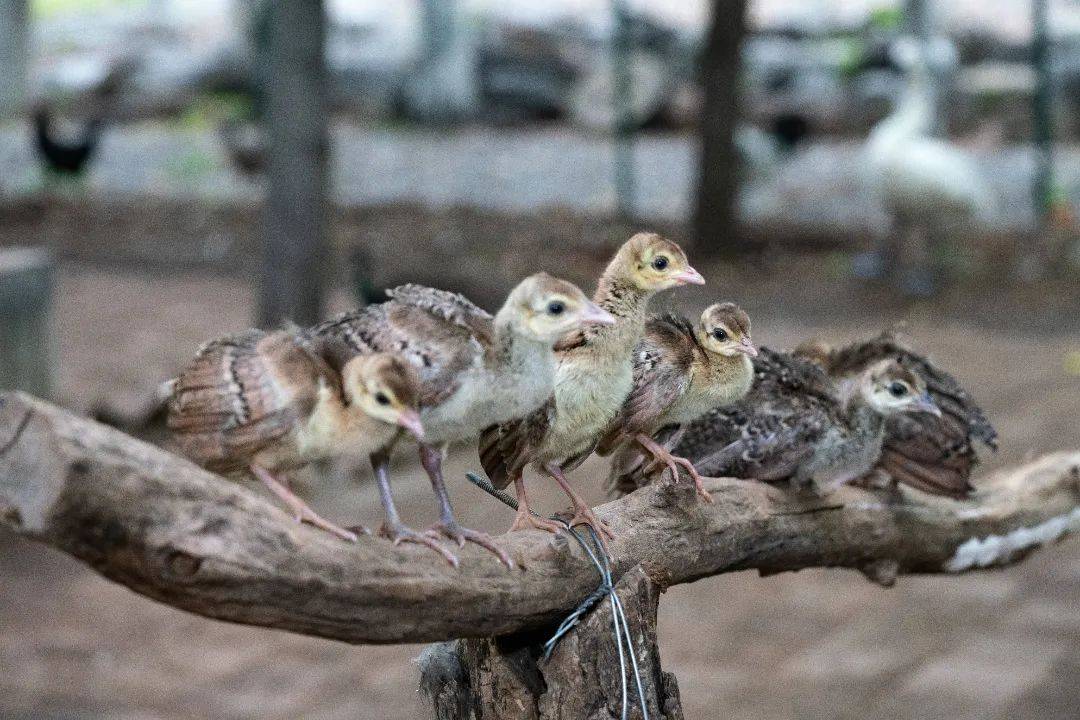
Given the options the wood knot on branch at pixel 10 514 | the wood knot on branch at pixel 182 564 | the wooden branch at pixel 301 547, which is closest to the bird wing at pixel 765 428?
the wooden branch at pixel 301 547

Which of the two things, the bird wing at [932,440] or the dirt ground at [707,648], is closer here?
the bird wing at [932,440]

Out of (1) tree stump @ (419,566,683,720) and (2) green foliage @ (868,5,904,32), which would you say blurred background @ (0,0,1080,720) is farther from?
(1) tree stump @ (419,566,683,720)

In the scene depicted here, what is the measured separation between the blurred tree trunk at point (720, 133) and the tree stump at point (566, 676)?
882cm

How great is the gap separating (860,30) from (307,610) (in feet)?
65.1

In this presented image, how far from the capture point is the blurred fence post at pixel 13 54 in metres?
19.2

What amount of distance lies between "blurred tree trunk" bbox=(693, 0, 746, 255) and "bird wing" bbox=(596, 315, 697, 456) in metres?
8.44

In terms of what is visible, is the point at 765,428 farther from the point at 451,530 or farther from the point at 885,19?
the point at 885,19

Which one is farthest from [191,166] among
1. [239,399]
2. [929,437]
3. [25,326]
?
[239,399]

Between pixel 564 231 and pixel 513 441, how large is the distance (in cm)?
945

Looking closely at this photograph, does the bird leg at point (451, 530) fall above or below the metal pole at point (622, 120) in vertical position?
above

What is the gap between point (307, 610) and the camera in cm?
253

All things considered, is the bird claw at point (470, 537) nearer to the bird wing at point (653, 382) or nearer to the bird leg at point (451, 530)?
the bird leg at point (451, 530)

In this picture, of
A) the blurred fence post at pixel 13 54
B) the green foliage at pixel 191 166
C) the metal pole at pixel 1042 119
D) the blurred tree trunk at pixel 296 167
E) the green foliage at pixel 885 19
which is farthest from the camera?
the green foliage at pixel 885 19

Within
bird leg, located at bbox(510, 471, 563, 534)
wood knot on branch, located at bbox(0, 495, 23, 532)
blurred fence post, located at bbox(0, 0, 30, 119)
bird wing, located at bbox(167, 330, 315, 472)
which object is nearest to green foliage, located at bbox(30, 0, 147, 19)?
blurred fence post, located at bbox(0, 0, 30, 119)
